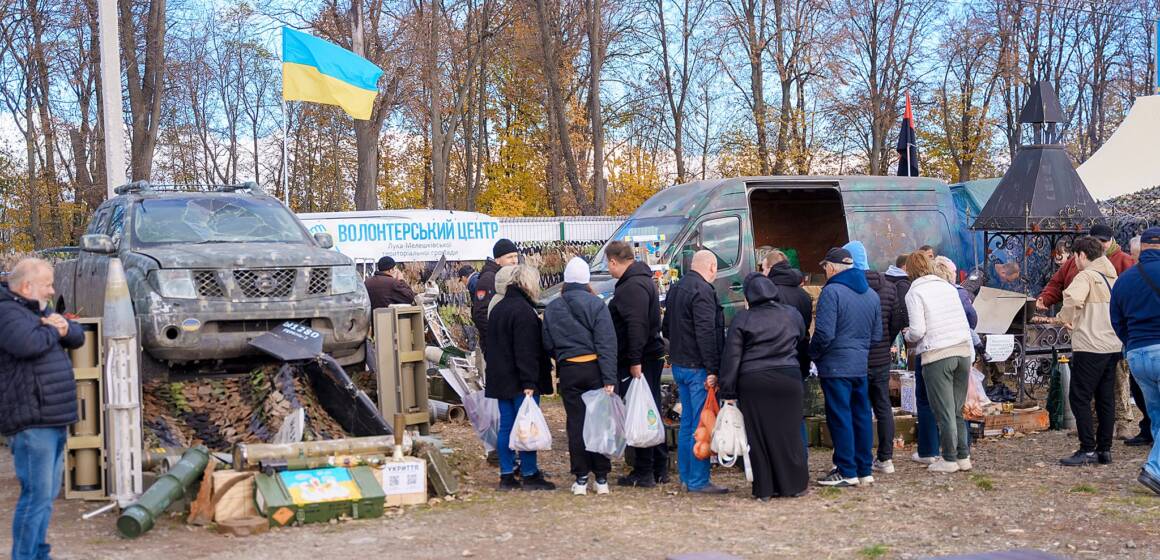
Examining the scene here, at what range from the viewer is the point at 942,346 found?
8.67 meters

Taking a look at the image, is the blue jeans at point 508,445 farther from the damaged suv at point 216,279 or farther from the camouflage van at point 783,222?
the camouflage van at point 783,222

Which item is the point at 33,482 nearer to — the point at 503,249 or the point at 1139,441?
the point at 503,249

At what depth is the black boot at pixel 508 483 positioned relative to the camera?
8586mm

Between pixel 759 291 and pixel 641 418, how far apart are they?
4.07 ft

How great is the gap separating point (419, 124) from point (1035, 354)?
106 ft

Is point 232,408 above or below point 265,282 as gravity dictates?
below

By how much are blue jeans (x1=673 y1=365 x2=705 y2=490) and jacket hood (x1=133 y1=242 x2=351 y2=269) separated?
3.42 m

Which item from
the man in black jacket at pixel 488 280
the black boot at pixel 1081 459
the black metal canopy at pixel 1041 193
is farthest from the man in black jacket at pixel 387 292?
the black metal canopy at pixel 1041 193

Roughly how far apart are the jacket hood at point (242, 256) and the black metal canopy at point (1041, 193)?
326 inches

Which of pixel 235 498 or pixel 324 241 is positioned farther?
pixel 324 241

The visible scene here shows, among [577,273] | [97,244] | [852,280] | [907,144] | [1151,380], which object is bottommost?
[1151,380]

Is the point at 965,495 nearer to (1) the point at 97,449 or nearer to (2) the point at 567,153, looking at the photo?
(1) the point at 97,449

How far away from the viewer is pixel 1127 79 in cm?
4338

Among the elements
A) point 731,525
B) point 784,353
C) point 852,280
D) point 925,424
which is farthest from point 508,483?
point 925,424
